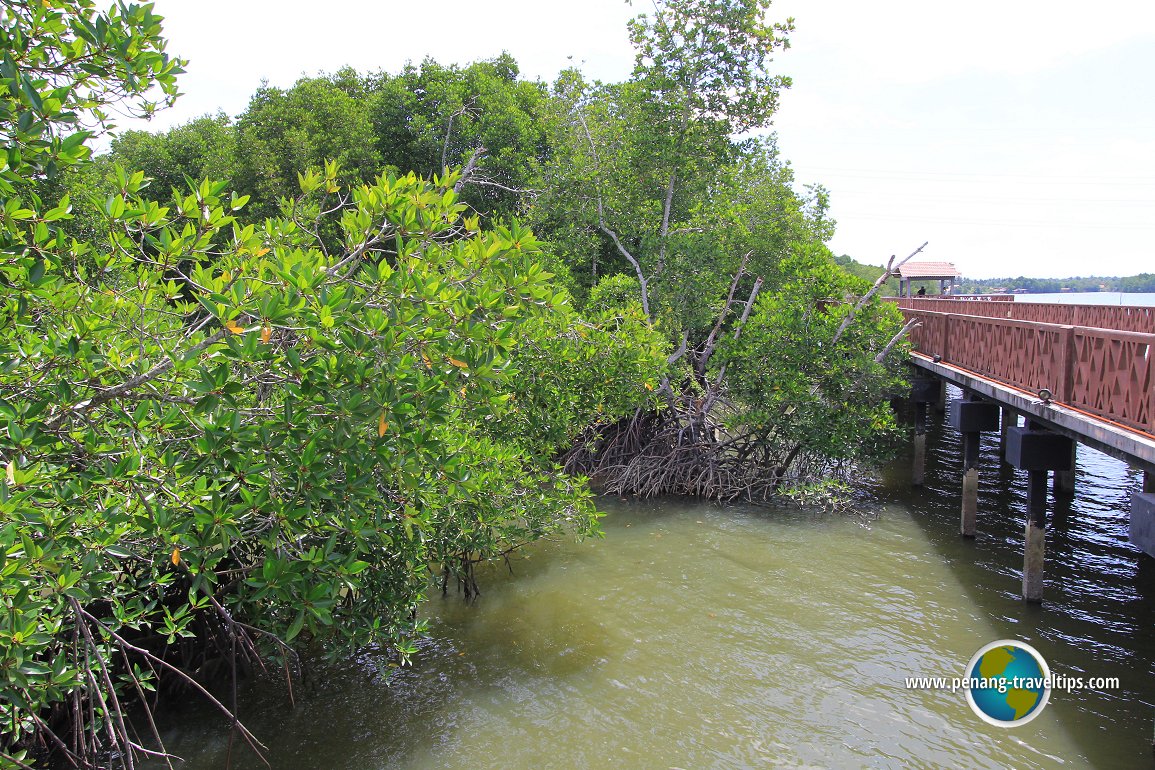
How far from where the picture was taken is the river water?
19.0ft

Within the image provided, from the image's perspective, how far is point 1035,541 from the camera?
27.7ft

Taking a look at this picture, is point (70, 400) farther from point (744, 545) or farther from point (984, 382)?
point (984, 382)

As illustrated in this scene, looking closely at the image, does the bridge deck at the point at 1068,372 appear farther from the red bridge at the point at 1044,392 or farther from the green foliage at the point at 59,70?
the green foliage at the point at 59,70

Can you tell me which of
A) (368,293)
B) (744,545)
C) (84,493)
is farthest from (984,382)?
(84,493)

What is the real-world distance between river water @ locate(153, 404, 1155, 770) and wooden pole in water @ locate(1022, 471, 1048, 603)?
0.70 ft

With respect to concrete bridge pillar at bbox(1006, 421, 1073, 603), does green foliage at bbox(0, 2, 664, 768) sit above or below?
above

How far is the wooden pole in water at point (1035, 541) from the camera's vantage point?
841 cm

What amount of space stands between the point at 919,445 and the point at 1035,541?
5743 millimetres

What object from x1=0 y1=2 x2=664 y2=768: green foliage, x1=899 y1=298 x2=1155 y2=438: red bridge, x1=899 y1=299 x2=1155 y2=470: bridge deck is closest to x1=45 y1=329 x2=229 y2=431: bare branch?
x1=0 y1=2 x2=664 y2=768: green foliage

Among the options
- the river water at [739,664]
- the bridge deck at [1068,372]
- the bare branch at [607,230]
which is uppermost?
the bare branch at [607,230]

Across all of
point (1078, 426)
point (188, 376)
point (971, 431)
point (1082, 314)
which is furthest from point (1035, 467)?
point (1082, 314)

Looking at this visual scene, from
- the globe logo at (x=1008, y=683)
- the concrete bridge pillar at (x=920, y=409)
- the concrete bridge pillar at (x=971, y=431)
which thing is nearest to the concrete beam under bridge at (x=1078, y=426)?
the concrete bridge pillar at (x=971, y=431)

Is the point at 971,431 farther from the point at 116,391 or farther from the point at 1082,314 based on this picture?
the point at 116,391

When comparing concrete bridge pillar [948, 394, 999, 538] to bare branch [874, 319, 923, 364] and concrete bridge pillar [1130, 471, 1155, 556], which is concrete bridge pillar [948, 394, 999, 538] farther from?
concrete bridge pillar [1130, 471, 1155, 556]
